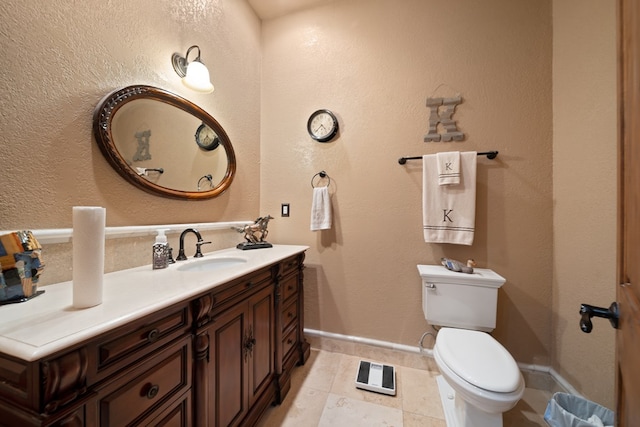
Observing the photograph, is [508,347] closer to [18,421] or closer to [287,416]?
[287,416]

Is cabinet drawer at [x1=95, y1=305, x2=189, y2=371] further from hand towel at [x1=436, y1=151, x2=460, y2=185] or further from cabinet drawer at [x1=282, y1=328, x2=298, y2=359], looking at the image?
hand towel at [x1=436, y1=151, x2=460, y2=185]

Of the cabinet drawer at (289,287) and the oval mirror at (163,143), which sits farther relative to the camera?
the cabinet drawer at (289,287)

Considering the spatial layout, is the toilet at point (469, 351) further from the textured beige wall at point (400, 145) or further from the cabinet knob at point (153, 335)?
the cabinet knob at point (153, 335)

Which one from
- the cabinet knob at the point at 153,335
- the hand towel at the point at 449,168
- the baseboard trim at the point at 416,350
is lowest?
the baseboard trim at the point at 416,350

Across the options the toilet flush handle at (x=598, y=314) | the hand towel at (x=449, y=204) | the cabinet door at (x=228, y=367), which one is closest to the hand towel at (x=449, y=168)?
the hand towel at (x=449, y=204)

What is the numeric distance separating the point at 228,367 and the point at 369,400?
3.06ft

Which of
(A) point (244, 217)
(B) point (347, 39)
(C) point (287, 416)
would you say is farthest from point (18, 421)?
(B) point (347, 39)

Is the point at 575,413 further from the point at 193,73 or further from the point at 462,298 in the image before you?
the point at 193,73

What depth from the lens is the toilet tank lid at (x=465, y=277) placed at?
133cm

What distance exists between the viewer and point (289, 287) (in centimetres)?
149

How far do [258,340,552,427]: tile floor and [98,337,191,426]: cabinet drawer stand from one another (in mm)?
748

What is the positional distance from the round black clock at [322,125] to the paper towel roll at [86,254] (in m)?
1.49

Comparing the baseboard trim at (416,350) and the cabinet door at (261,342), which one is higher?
the cabinet door at (261,342)

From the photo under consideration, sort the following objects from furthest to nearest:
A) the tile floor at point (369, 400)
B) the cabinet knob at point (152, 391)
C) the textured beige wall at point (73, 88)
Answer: the tile floor at point (369, 400) → the textured beige wall at point (73, 88) → the cabinet knob at point (152, 391)
